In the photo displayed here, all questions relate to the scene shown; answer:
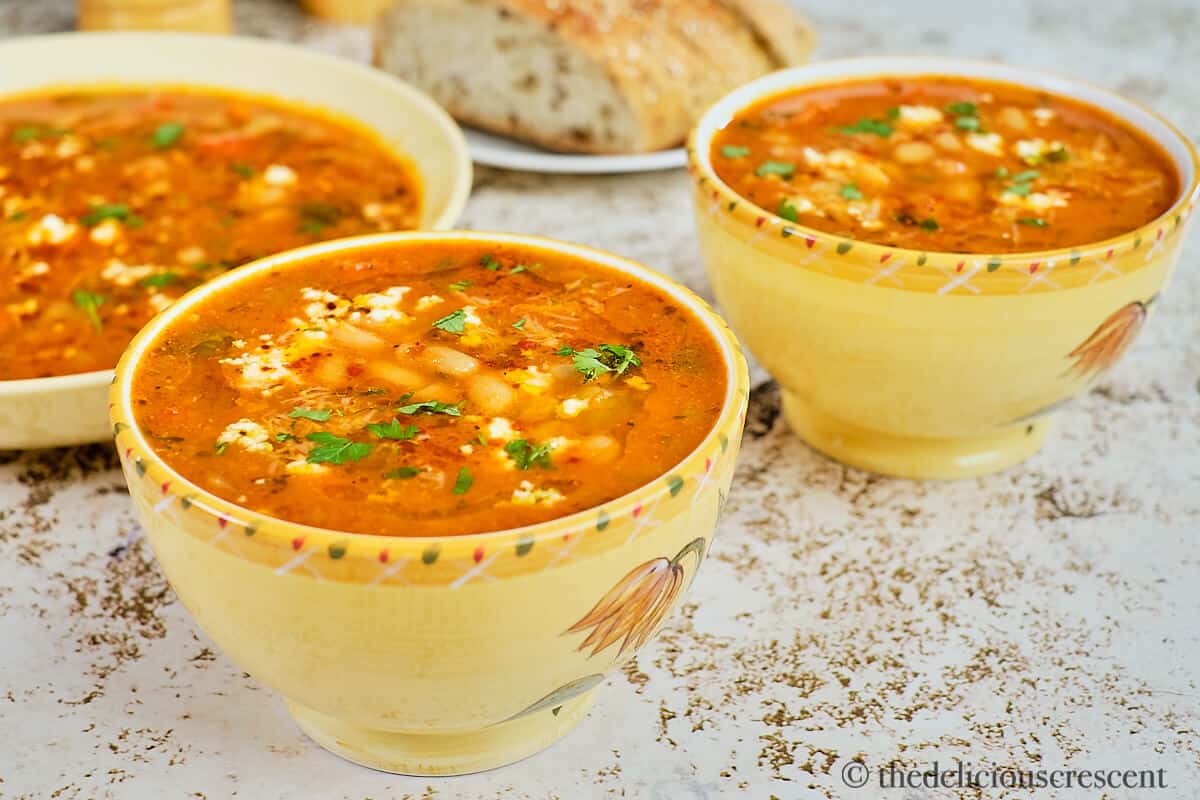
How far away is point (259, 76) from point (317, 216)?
59 centimetres

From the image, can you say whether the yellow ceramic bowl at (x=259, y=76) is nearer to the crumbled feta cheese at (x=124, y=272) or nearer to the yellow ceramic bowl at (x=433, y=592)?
the crumbled feta cheese at (x=124, y=272)

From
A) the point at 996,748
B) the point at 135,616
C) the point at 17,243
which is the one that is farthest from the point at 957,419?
the point at 17,243

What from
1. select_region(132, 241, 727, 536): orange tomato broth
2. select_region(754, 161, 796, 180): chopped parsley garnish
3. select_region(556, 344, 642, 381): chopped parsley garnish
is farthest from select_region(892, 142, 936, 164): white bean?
select_region(556, 344, 642, 381): chopped parsley garnish

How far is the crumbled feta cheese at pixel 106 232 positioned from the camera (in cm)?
237

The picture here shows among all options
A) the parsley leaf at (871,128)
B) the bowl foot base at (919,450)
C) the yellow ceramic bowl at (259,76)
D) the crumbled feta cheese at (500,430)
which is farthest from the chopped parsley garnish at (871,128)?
the crumbled feta cheese at (500,430)

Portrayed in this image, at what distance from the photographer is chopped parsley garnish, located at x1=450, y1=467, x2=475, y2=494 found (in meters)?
1.36

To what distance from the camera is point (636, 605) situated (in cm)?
143

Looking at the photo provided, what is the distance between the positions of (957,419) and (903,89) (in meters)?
0.66

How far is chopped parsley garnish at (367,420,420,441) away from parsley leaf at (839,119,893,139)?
107cm

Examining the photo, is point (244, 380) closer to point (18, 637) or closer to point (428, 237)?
point (428, 237)

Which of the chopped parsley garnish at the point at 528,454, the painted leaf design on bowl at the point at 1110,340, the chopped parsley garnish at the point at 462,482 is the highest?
the chopped parsley garnish at the point at 528,454

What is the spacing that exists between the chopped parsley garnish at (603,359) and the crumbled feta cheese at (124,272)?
1001mm

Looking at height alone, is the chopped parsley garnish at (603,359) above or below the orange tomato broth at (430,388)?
above

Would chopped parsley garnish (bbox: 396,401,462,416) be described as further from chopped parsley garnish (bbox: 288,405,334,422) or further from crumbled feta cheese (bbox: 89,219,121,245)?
crumbled feta cheese (bbox: 89,219,121,245)
